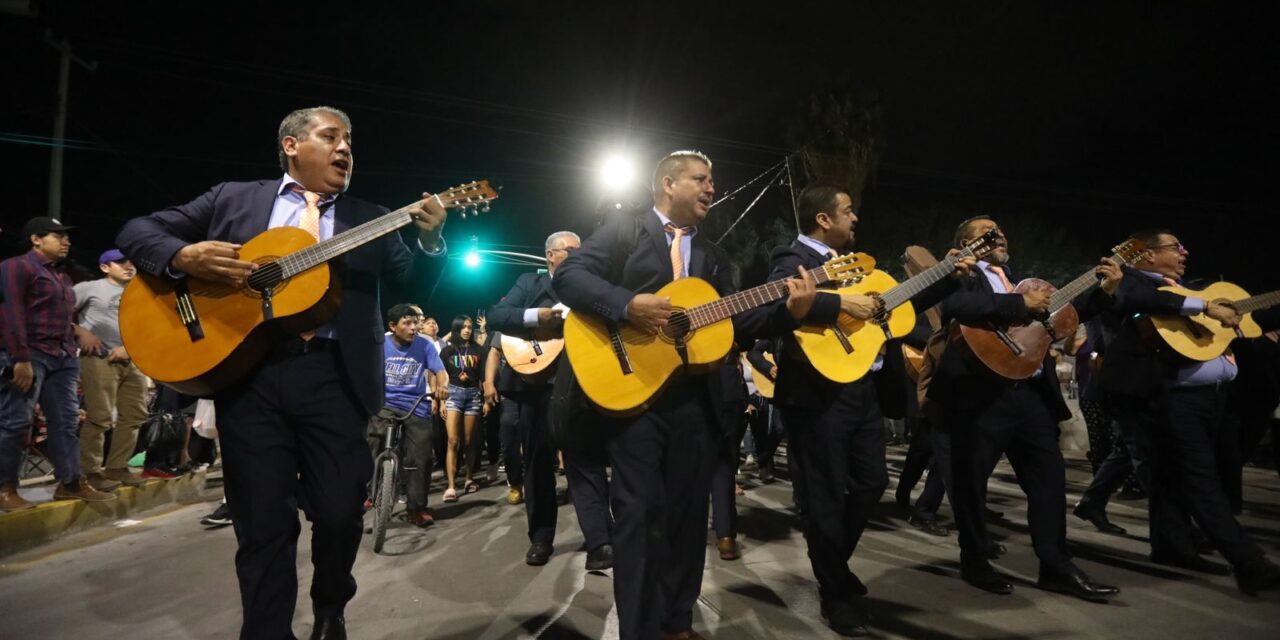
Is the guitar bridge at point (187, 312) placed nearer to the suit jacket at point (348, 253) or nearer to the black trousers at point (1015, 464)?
the suit jacket at point (348, 253)

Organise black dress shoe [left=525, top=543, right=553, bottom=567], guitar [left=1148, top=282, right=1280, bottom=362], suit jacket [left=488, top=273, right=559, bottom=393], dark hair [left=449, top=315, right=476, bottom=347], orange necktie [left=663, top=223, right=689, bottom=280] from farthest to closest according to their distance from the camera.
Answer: dark hair [left=449, top=315, right=476, bottom=347] < suit jacket [left=488, top=273, right=559, bottom=393] < black dress shoe [left=525, top=543, right=553, bottom=567] < guitar [left=1148, top=282, right=1280, bottom=362] < orange necktie [left=663, top=223, right=689, bottom=280]

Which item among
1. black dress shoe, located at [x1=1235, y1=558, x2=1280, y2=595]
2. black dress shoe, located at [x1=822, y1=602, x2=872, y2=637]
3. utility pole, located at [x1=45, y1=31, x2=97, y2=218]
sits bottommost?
black dress shoe, located at [x1=822, y1=602, x2=872, y2=637]

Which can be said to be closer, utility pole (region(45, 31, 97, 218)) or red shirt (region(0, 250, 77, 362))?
red shirt (region(0, 250, 77, 362))

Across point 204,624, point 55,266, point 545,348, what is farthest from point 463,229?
point 204,624

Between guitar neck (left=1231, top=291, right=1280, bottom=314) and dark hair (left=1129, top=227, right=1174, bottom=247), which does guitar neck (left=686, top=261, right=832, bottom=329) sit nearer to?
dark hair (left=1129, top=227, right=1174, bottom=247)

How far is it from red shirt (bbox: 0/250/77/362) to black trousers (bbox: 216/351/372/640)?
5103 millimetres

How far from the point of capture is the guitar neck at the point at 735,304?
3285 mm

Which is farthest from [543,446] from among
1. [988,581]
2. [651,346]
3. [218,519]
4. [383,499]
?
[218,519]

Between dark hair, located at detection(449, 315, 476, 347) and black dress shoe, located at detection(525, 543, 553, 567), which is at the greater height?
dark hair, located at detection(449, 315, 476, 347)

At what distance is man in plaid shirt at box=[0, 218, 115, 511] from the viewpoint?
611 cm

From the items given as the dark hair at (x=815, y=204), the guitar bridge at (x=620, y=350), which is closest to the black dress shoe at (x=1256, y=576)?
the dark hair at (x=815, y=204)

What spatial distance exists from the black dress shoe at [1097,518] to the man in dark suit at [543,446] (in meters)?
4.43

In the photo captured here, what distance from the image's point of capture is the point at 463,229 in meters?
26.0

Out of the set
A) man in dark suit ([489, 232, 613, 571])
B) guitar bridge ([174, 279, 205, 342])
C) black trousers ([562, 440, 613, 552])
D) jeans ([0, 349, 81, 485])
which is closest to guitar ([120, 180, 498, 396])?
guitar bridge ([174, 279, 205, 342])
